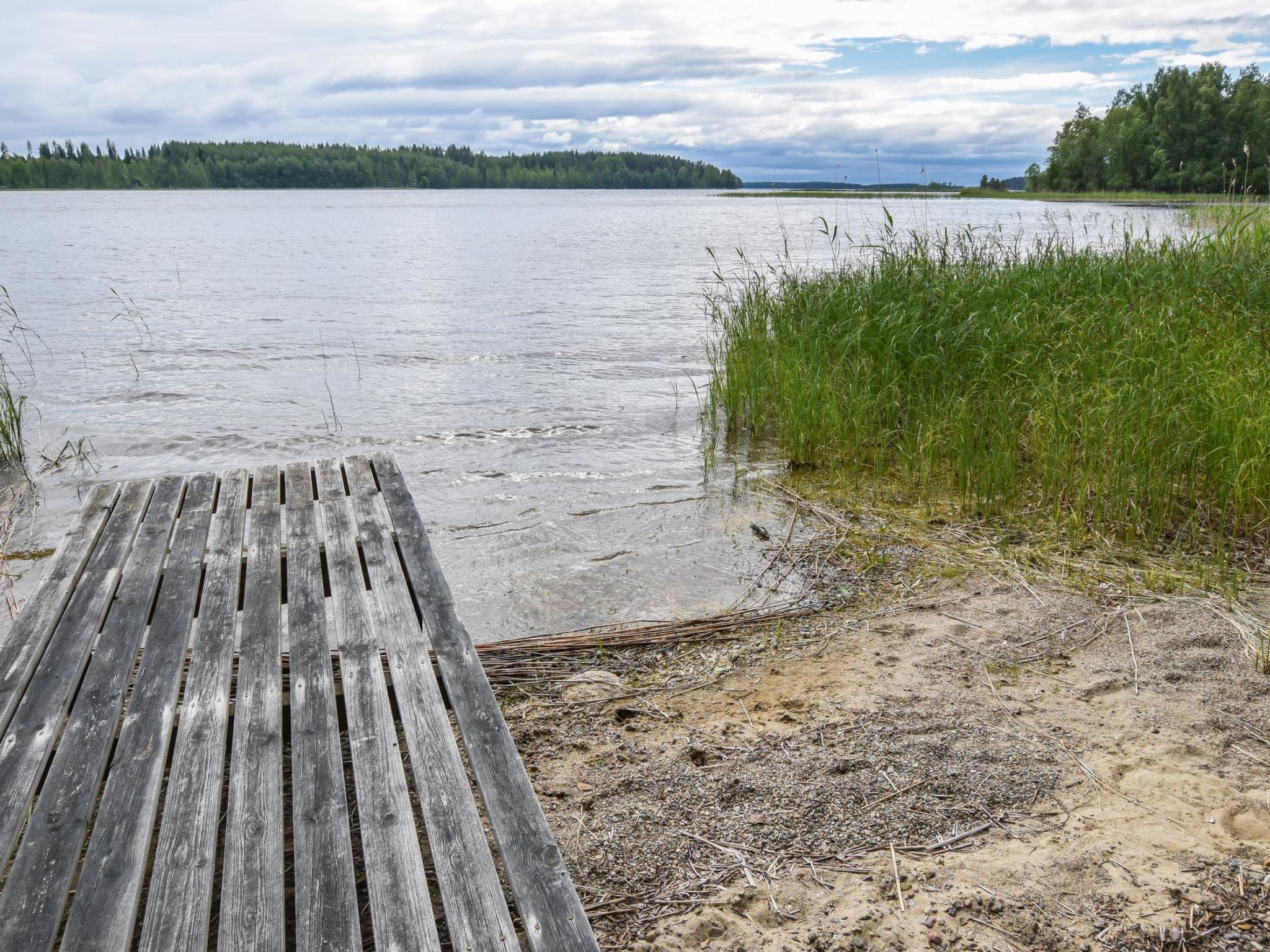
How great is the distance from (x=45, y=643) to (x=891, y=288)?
657 cm

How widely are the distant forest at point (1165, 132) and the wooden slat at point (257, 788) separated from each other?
63568 millimetres

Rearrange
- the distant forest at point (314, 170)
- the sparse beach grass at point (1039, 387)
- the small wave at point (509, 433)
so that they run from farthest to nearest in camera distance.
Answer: the distant forest at point (314, 170) → the small wave at point (509, 433) → the sparse beach grass at point (1039, 387)

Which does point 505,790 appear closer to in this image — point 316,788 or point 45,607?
point 316,788

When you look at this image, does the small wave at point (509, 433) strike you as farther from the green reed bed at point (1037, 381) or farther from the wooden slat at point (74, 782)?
the wooden slat at point (74, 782)

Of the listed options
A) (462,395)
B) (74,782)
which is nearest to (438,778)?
(74,782)

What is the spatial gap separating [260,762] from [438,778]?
1.38 feet

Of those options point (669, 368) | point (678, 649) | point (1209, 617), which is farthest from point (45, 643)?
point (669, 368)

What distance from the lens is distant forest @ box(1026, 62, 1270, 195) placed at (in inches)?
2344

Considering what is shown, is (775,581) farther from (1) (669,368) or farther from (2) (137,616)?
(1) (669,368)

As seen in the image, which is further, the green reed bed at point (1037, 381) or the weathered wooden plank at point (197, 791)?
the green reed bed at point (1037, 381)

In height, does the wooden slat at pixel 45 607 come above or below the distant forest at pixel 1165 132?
below

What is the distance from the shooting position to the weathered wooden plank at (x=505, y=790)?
1.61 m

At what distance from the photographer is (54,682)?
7.72 ft

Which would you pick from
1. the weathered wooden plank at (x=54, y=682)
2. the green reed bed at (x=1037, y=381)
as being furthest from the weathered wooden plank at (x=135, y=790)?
the green reed bed at (x=1037, y=381)
